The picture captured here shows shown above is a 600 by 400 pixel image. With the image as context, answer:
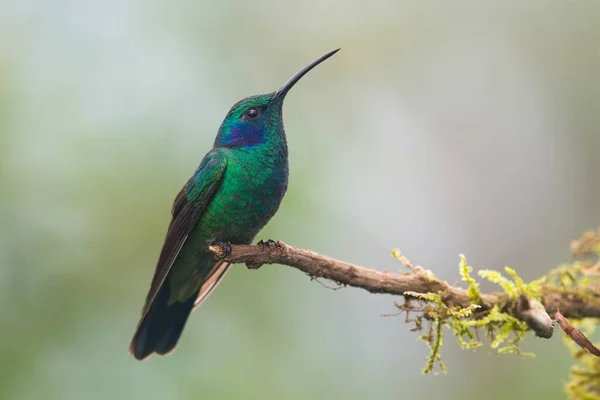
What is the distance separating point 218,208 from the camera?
147 inches

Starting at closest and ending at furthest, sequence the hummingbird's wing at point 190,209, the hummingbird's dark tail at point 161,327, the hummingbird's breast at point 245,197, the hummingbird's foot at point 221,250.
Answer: the hummingbird's foot at point 221,250, the hummingbird's breast at point 245,197, the hummingbird's wing at point 190,209, the hummingbird's dark tail at point 161,327

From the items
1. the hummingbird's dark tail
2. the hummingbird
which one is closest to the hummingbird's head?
the hummingbird

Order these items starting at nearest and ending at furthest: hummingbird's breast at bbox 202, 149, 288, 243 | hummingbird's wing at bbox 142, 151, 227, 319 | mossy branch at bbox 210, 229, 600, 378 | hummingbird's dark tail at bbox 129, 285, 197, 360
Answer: mossy branch at bbox 210, 229, 600, 378, hummingbird's breast at bbox 202, 149, 288, 243, hummingbird's wing at bbox 142, 151, 227, 319, hummingbird's dark tail at bbox 129, 285, 197, 360

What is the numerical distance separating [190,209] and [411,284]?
146 centimetres

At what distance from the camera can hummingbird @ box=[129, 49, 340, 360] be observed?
3.70 metres

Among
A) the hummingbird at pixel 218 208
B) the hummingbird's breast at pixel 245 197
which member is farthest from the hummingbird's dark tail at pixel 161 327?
the hummingbird's breast at pixel 245 197

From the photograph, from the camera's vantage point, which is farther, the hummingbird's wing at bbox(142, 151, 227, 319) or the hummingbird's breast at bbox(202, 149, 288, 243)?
the hummingbird's wing at bbox(142, 151, 227, 319)

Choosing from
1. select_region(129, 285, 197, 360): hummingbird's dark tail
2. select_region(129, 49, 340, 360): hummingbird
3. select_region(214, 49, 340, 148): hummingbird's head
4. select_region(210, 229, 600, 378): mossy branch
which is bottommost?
select_region(210, 229, 600, 378): mossy branch

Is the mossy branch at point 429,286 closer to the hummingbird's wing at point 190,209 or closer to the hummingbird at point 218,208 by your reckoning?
the hummingbird at point 218,208

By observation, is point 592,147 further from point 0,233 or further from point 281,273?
point 0,233

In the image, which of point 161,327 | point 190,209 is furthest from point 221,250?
point 161,327

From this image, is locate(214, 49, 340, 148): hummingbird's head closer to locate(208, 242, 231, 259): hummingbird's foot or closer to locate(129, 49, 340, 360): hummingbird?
locate(129, 49, 340, 360): hummingbird

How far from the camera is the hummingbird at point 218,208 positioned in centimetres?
370

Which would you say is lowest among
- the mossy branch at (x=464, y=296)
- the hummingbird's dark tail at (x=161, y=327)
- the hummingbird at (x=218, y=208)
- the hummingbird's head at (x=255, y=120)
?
the mossy branch at (x=464, y=296)
